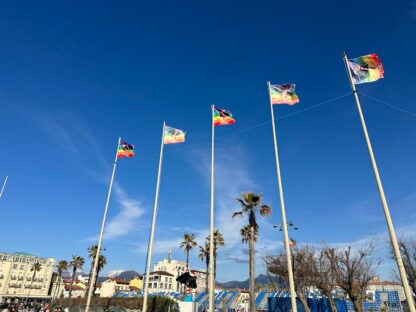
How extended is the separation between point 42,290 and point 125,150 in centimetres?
9620

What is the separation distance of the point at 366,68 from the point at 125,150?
19015 millimetres

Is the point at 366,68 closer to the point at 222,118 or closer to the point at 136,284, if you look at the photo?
the point at 222,118

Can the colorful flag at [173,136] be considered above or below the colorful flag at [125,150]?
below

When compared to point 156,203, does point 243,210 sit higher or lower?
higher

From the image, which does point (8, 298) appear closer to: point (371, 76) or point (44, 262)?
point (44, 262)

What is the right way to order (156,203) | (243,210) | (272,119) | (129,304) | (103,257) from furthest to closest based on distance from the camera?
(103,257)
(129,304)
(243,210)
(156,203)
(272,119)

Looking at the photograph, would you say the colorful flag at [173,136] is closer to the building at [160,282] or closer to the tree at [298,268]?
the tree at [298,268]

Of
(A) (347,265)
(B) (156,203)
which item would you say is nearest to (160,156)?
(B) (156,203)

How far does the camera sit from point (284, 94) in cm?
1867

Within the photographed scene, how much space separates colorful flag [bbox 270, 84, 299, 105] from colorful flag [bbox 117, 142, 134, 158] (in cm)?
1350

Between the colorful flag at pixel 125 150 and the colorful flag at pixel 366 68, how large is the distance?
18.0m

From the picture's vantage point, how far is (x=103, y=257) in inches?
3063

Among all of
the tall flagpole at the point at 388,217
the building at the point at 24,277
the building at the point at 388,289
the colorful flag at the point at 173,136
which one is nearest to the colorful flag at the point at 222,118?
the colorful flag at the point at 173,136

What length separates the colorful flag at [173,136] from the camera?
23.3 m
